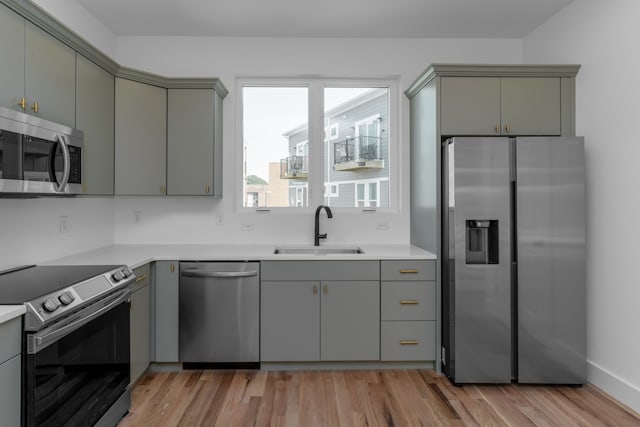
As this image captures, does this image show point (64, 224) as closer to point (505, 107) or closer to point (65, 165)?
point (65, 165)

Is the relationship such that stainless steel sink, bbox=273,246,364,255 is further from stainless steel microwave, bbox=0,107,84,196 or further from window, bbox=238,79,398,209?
stainless steel microwave, bbox=0,107,84,196

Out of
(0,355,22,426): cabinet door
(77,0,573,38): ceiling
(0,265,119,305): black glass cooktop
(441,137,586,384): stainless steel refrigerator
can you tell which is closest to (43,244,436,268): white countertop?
(0,265,119,305): black glass cooktop

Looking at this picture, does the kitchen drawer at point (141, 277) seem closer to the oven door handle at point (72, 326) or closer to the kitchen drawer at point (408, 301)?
the oven door handle at point (72, 326)

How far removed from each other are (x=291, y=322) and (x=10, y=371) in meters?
1.80

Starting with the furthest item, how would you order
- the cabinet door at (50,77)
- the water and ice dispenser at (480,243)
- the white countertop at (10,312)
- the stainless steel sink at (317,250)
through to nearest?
the stainless steel sink at (317,250) → the water and ice dispenser at (480,243) → the cabinet door at (50,77) → the white countertop at (10,312)

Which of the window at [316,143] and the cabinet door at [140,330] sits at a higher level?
the window at [316,143]

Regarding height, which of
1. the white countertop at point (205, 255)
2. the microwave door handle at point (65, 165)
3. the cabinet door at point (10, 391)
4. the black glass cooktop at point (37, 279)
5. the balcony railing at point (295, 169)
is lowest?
the cabinet door at point (10, 391)

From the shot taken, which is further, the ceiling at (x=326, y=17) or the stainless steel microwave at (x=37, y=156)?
the ceiling at (x=326, y=17)

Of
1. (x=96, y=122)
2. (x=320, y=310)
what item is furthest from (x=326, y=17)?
(x=320, y=310)

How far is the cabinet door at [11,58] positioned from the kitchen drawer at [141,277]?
1.16 meters

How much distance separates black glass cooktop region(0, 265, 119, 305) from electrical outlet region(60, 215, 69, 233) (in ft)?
1.44

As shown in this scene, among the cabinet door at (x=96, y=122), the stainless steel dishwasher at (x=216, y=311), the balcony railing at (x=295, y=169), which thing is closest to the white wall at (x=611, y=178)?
the balcony railing at (x=295, y=169)

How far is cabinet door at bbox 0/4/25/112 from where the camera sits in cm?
Result: 196

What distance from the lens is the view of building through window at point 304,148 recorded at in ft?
12.6
